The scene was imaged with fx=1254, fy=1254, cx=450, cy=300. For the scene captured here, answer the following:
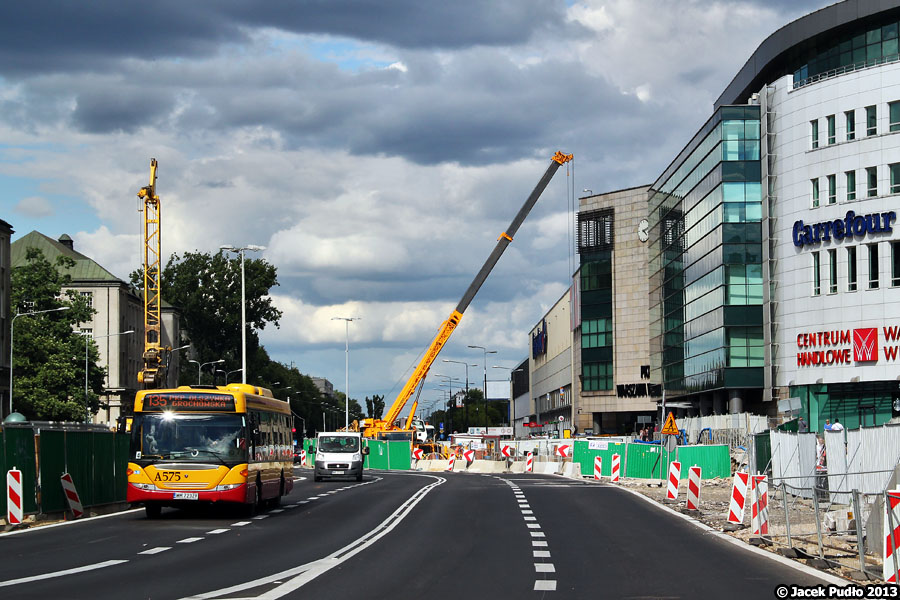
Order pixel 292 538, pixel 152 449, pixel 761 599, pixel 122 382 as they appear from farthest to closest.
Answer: pixel 122 382
pixel 152 449
pixel 292 538
pixel 761 599

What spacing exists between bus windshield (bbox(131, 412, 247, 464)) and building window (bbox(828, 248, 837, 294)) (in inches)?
1777

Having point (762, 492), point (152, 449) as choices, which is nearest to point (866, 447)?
point (762, 492)

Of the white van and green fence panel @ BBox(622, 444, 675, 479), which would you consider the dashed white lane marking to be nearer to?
green fence panel @ BBox(622, 444, 675, 479)

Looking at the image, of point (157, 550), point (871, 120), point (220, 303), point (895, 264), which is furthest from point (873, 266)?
point (220, 303)

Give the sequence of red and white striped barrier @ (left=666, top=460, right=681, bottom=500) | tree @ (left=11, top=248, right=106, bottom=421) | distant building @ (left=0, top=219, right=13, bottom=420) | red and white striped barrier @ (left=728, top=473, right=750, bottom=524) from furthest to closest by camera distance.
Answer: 1. distant building @ (left=0, top=219, right=13, bottom=420)
2. tree @ (left=11, top=248, right=106, bottom=421)
3. red and white striped barrier @ (left=666, top=460, right=681, bottom=500)
4. red and white striped barrier @ (left=728, top=473, right=750, bottom=524)

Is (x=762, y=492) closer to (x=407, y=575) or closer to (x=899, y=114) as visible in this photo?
(x=407, y=575)

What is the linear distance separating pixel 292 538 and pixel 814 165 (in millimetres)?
51051

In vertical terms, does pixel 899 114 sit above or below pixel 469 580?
above

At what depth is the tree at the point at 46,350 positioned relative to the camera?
74.1m

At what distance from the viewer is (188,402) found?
2573 centimetres

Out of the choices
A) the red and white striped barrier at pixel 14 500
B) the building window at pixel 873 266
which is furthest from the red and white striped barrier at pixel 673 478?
the building window at pixel 873 266

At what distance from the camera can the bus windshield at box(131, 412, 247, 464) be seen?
2514cm

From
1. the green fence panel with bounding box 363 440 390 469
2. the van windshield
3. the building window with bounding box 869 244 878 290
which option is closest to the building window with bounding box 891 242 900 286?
the building window with bounding box 869 244 878 290

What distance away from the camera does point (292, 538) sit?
67.2ft
